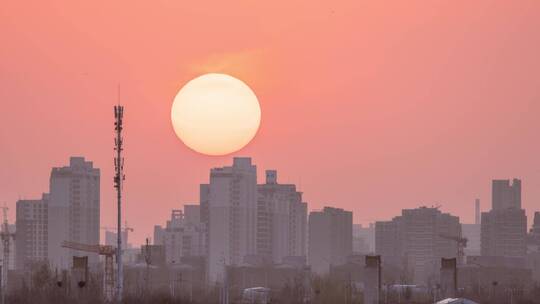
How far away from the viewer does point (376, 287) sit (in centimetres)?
7944

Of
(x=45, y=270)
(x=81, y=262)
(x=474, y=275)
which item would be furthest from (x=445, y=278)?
(x=474, y=275)

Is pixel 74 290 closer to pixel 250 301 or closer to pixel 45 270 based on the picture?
pixel 250 301

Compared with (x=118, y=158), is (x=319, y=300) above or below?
below

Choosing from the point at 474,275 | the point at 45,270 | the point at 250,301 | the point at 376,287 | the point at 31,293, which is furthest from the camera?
the point at 474,275

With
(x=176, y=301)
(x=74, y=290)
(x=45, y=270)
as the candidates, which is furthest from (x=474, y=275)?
(x=176, y=301)

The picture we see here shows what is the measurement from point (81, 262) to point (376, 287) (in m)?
30.0

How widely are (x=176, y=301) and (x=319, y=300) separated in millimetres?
30963

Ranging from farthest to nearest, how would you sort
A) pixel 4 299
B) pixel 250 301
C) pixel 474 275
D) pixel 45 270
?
1. pixel 474 275
2. pixel 45 270
3. pixel 250 301
4. pixel 4 299

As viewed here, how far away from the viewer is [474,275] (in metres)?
197

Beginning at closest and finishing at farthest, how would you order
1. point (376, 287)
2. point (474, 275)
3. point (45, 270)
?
point (376, 287) < point (45, 270) < point (474, 275)

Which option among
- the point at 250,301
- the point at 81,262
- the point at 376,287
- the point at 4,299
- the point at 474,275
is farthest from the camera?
the point at 474,275

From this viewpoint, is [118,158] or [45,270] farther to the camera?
[45,270]

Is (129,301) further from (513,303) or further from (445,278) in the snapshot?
(513,303)

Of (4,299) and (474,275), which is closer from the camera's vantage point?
(4,299)
